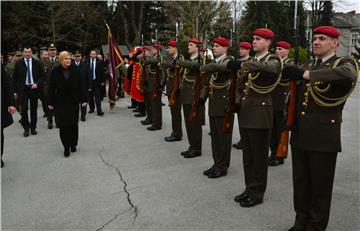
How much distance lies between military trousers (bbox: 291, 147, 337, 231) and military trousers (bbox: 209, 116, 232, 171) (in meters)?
1.73

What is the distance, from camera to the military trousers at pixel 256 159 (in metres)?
4.29

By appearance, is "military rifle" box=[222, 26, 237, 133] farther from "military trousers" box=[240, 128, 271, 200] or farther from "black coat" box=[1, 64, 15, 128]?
"black coat" box=[1, 64, 15, 128]

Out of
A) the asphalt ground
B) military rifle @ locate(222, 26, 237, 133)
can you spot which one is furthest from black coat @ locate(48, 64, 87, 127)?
military rifle @ locate(222, 26, 237, 133)

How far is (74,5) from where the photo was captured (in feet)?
87.1

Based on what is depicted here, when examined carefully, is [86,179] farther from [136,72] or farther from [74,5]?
[74,5]

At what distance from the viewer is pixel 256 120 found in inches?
167

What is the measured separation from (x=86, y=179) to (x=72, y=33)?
27086 millimetres

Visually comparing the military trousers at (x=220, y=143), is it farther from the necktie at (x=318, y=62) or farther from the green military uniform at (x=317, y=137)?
the necktie at (x=318, y=62)

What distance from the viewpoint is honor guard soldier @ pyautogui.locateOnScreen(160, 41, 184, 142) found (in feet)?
22.9

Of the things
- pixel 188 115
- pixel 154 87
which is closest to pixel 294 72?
pixel 188 115

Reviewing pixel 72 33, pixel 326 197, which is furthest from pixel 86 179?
pixel 72 33

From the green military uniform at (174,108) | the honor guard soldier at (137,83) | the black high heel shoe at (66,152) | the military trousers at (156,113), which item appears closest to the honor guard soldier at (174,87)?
the green military uniform at (174,108)

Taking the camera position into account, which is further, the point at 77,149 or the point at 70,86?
the point at 77,149

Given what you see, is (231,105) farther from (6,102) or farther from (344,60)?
(6,102)
